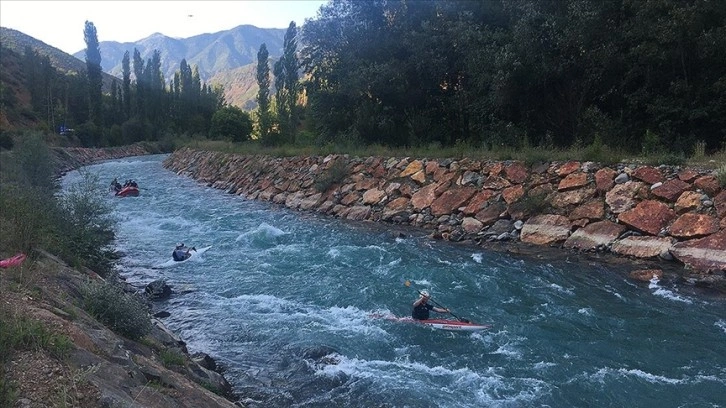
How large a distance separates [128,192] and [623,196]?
23139 mm

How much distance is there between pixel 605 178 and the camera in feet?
44.7

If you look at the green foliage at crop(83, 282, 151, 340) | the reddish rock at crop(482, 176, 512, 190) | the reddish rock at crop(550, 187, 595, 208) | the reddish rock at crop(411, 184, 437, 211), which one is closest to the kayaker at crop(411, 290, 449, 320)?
the green foliage at crop(83, 282, 151, 340)

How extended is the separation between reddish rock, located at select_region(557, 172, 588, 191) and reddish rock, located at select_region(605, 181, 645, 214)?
3.15ft

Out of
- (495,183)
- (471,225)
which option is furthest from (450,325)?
(495,183)

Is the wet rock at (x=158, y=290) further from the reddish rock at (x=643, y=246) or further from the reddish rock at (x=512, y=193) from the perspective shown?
the reddish rock at (x=643, y=246)

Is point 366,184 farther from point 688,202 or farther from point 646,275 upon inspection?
point 646,275

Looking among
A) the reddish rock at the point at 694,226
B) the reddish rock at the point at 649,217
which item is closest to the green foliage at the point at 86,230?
the reddish rock at the point at 649,217

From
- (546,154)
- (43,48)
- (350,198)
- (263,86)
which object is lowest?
(350,198)

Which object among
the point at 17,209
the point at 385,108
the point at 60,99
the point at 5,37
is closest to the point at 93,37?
the point at 60,99

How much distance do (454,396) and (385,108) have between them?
64.9ft

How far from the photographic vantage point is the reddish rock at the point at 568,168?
14547 millimetres

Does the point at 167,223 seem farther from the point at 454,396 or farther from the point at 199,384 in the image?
the point at 454,396

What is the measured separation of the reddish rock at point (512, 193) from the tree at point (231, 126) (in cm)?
4156

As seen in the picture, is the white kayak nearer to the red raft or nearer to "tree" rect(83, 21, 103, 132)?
the red raft
